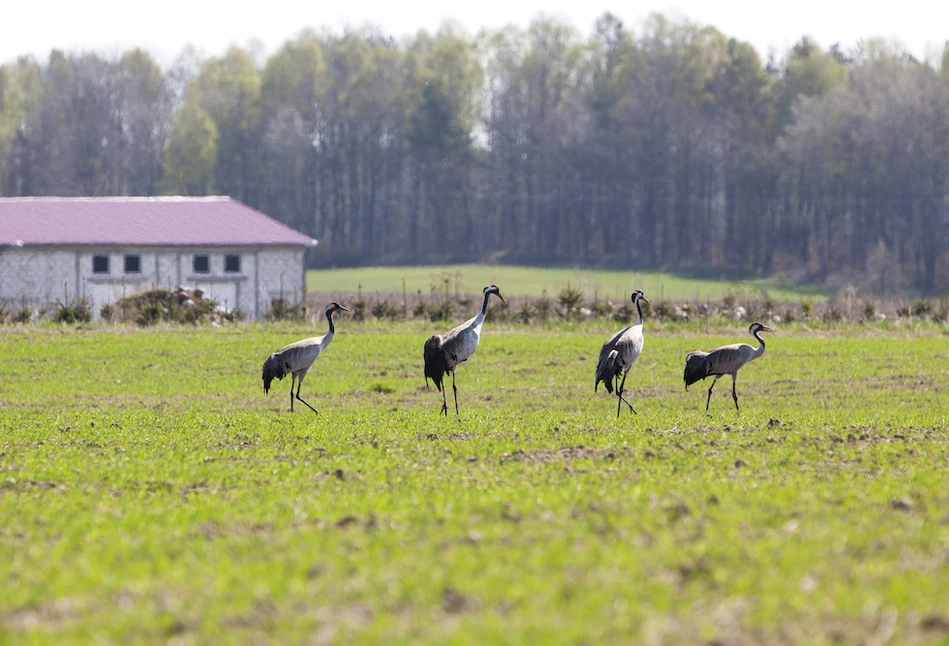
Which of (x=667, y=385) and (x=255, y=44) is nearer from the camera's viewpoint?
(x=667, y=385)

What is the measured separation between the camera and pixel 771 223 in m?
103

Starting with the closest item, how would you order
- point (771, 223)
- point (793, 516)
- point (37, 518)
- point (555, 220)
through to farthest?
1. point (793, 516)
2. point (37, 518)
3. point (771, 223)
4. point (555, 220)

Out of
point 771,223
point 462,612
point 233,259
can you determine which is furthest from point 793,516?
point 771,223

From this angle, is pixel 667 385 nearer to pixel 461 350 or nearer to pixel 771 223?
pixel 461 350

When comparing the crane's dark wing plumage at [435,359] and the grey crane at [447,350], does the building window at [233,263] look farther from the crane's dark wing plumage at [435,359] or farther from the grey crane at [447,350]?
the crane's dark wing plumage at [435,359]

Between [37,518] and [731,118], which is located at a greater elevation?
[731,118]

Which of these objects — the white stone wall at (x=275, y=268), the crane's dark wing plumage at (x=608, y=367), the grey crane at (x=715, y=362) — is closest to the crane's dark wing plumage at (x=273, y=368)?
the crane's dark wing plumage at (x=608, y=367)

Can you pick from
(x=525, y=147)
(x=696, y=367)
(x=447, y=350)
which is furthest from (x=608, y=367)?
(x=525, y=147)

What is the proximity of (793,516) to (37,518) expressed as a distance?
6.77m

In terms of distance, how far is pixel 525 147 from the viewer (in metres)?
115

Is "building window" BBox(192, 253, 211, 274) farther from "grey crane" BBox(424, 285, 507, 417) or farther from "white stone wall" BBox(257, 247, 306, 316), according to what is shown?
"grey crane" BBox(424, 285, 507, 417)

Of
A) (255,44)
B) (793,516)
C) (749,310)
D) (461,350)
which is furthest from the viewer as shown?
(255,44)

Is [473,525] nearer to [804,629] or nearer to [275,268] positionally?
[804,629]

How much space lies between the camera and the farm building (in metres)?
64.3
